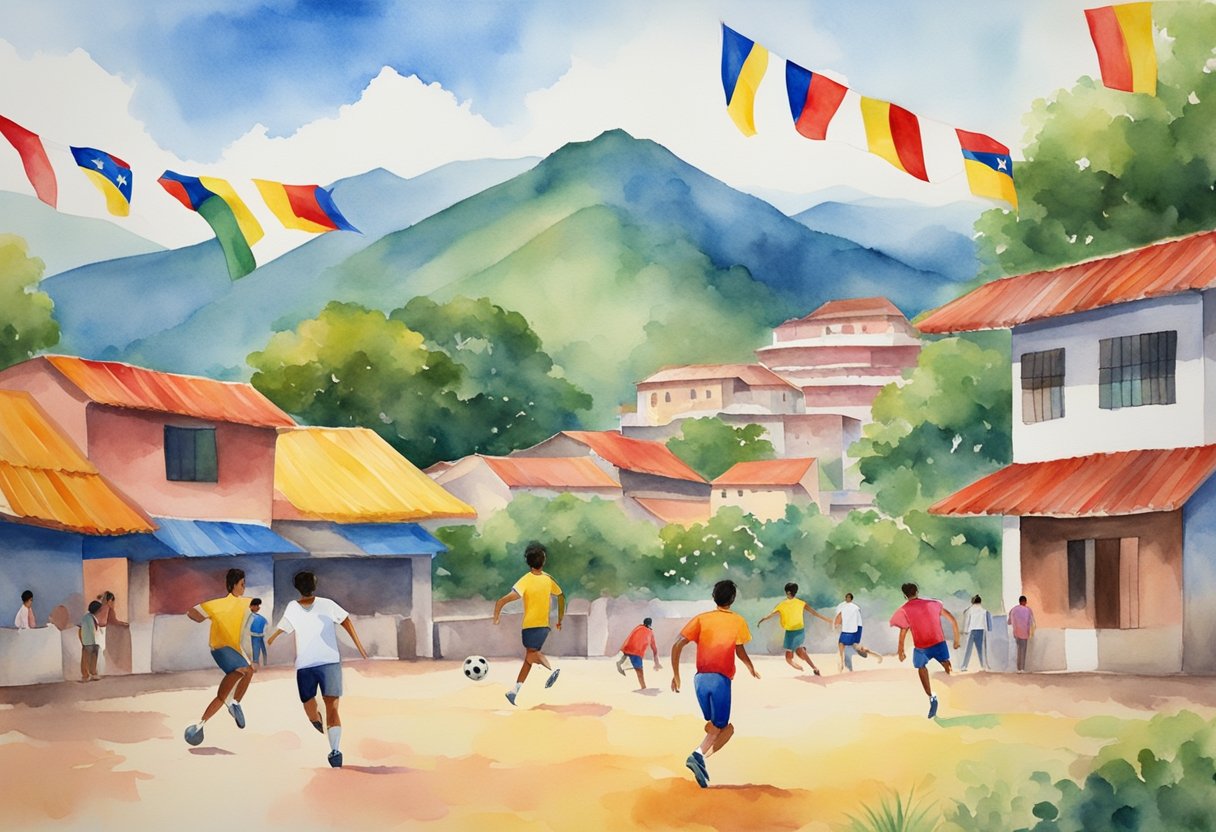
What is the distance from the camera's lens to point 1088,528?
1297 cm

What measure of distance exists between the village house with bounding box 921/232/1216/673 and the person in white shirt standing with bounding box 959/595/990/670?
1.08ft

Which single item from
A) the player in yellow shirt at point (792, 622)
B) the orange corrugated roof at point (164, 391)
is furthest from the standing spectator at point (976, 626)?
the orange corrugated roof at point (164, 391)

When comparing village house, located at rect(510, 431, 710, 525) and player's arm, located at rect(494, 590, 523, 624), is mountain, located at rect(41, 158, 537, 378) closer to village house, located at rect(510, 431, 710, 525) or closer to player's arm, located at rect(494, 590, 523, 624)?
player's arm, located at rect(494, 590, 523, 624)

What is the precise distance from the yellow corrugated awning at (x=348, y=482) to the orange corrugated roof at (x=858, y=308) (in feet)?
15.8

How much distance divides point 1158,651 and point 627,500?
20.8ft

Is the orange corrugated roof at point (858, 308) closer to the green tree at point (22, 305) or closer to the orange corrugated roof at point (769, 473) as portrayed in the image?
the orange corrugated roof at point (769, 473)

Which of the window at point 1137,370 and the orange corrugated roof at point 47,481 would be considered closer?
the orange corrugated roof at point 47,481

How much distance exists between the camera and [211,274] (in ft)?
35.4

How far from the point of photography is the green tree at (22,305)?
35.3 ft

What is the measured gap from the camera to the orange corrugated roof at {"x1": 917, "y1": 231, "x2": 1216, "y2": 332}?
11.8m

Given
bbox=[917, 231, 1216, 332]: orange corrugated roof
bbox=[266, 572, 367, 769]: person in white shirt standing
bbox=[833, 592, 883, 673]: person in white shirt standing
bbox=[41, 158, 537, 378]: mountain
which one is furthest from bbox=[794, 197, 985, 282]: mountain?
bbox=[266, 572, 367, 769]: person in white shirt standing

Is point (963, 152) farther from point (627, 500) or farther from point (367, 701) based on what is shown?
point (627, 500)

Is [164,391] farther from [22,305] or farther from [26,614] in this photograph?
[26,614]

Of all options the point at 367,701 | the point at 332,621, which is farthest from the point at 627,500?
the point at 332,621
